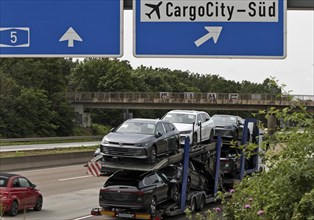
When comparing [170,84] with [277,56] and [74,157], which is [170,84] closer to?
[74,157]

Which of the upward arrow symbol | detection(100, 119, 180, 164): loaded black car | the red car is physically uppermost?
the upward arrow symbol

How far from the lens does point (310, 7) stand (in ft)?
25.9

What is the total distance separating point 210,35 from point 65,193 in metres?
19.3

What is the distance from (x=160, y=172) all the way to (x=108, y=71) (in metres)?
90.2

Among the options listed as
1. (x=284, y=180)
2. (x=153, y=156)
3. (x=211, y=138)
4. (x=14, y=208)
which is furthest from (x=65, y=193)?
(x=284, y=180)

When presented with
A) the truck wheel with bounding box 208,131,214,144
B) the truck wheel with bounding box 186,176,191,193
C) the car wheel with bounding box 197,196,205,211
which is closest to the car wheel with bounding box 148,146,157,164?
the truck wheel with bounding box 186,176,191,193

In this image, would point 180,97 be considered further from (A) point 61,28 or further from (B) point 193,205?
(A) point 61,28

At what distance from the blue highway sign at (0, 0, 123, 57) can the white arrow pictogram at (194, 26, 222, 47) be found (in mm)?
1074

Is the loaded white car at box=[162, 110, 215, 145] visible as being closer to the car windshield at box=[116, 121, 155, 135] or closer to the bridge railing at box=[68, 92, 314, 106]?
the car windshield at box=[116, 121, 155, 135]

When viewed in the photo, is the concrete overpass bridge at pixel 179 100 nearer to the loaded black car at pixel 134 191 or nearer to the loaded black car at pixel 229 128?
the loaded black car at pixel 229 128

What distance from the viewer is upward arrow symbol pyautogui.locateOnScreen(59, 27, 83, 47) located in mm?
8211

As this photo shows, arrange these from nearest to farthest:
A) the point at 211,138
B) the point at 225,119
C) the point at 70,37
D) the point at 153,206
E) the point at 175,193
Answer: the point at 70,37 → the point at 153,206 → the point at 175,193 → the point at 211,138 → the point at 225,119

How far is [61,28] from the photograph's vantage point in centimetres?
823

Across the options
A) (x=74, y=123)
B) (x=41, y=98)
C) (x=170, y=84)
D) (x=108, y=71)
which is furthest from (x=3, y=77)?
(x=170, y=84)
